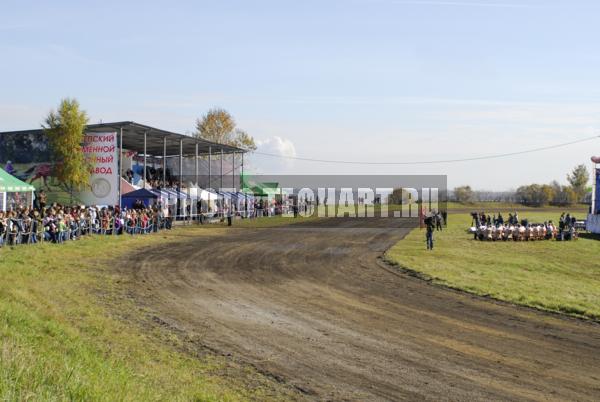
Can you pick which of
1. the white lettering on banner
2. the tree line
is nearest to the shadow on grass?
the white lettering on banner

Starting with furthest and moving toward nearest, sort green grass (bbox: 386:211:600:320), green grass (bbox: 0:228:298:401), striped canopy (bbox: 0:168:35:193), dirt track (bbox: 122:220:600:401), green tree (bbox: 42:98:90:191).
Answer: green tree (bbox: 42:98:90:191) < striped canopy (bbox: 0:168:35:193) < green grass (bbox: 386:211:600:320) < dirt track (bbox: 122:220:600:401) < green grass (bbox: 0:228:298:401)

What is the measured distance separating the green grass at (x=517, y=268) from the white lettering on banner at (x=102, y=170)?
19.6 m

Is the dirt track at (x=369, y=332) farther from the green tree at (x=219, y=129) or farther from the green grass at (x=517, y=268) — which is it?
the green tree at (x=219, y=129)

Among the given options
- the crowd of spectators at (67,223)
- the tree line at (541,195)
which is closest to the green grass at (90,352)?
the crowd of spectators at (67,223)

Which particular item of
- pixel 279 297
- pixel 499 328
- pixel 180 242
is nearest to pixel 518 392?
pixel 499 328

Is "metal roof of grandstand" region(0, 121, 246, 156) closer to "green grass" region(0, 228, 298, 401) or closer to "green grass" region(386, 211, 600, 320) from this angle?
"green grass" region(386, 211, 600, 320)

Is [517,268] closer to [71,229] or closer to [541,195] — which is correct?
[71,229]

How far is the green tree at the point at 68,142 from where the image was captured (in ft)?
133

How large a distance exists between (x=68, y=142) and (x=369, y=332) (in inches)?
1283

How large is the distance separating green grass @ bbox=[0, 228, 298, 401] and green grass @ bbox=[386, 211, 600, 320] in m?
10.5

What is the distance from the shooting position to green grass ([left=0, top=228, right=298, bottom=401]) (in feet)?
21.4

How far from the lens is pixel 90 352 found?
978cm

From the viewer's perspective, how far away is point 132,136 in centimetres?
4903

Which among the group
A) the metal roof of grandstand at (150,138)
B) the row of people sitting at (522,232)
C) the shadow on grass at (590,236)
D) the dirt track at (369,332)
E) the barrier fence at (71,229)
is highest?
the metal roof of grandstand at (150,138)
